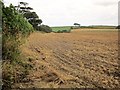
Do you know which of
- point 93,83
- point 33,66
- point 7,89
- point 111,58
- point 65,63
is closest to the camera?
point 7,89

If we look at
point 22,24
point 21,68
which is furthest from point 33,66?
point 22,24

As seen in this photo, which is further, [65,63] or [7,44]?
[65,63]

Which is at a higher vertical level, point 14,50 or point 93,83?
point 14,50

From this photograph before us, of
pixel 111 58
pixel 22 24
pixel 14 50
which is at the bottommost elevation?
pixel 111 58

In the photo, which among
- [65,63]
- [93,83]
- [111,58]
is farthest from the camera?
[111,58]

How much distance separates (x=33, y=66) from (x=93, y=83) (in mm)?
1904

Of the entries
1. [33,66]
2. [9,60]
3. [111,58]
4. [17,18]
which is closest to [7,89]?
[9,60]

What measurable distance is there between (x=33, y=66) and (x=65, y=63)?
6.00 feet

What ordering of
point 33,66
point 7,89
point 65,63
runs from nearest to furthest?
point 7,89 < point 33,66 < point 65,63

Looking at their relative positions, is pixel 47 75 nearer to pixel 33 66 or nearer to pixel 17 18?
pixel 33 66

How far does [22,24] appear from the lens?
9.98 metres

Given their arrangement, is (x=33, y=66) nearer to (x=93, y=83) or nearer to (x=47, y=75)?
(x=47, y=75)

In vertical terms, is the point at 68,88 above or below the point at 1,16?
below

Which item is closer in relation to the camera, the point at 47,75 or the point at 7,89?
the point at 7,89
